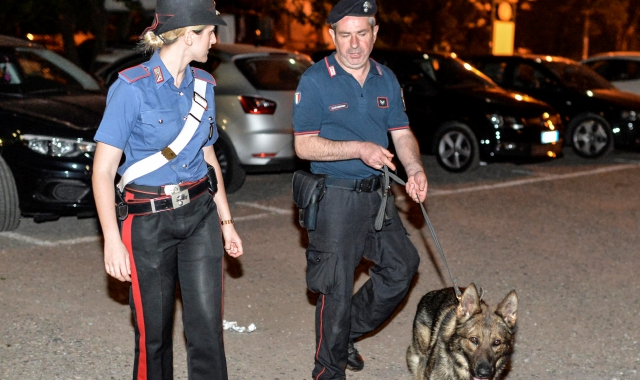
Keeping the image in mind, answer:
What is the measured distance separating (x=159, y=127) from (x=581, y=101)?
11248 mm

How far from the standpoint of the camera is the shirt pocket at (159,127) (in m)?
3.54

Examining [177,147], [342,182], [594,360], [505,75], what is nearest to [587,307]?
[594,360]

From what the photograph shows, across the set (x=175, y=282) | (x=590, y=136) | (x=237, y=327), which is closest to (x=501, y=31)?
(x=590, y=136)

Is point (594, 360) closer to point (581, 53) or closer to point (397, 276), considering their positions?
point (397, 276)

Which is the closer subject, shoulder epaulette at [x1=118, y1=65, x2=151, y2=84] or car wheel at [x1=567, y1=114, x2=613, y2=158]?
shoulder epaulette at [x1=118, y1=65, x2=151, y2=84]

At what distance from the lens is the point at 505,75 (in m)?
14.4

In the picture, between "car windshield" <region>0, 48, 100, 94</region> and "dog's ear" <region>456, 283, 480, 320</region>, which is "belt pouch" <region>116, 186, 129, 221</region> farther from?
"car windshield" <region>0, 48, 100, 94</region>

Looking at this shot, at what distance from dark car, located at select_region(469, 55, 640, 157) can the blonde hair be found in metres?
11.1

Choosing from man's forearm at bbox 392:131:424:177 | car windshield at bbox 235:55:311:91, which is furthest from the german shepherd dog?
car windshield at bbox 235:55:311:91

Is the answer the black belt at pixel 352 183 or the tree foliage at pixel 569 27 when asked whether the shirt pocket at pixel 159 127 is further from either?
the tree foliage at pixel 569 27

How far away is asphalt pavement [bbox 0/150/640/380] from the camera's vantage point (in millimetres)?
5211

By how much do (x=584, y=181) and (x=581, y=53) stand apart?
32148 mm

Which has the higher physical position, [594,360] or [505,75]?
[505,75]

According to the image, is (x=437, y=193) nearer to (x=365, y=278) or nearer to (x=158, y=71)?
(x=365, y=278)
